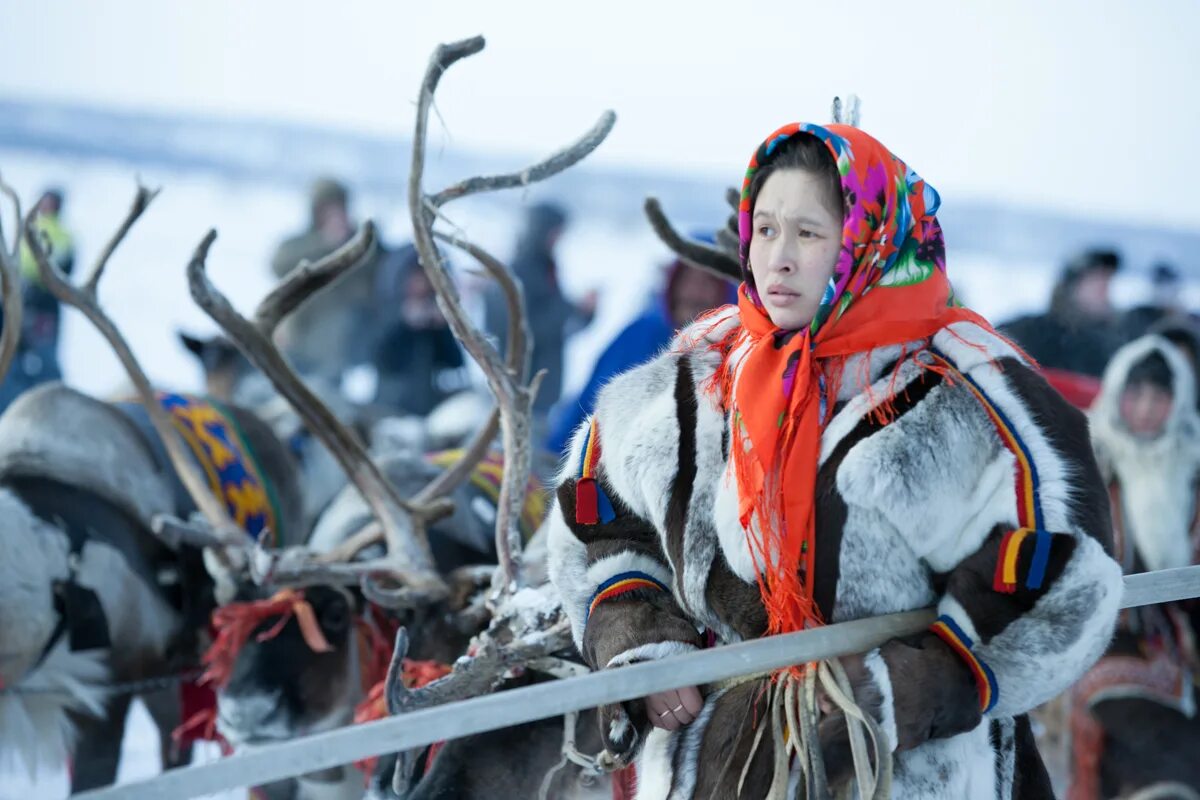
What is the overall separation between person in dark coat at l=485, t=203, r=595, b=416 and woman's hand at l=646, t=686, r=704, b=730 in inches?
204

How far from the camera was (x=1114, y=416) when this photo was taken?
4.17 metres

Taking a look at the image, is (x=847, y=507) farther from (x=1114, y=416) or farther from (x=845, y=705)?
(x=1114, y=416)

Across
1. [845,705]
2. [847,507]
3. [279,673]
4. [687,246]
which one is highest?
[687,246]

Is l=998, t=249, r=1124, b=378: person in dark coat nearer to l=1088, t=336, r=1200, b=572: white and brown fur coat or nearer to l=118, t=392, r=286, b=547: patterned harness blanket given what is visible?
l=1088, t=336, r=1200, b=572: white and brown fur coat

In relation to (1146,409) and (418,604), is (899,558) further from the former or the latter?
(1146,409)

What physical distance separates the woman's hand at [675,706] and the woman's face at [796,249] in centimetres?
48

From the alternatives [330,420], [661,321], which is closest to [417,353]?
[661,321]

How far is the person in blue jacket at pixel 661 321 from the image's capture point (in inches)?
167

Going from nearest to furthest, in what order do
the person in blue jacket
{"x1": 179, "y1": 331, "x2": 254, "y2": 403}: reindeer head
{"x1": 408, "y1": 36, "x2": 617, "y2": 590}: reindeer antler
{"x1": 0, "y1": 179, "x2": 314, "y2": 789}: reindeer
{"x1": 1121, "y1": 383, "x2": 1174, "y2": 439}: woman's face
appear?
{"x1": 408, "y1": 36, "x2": 617, "y2": 590}: reindeer antler
{"x1": 0, "y1": 179, "x2": 314, "y2": 789}: reindeer
{"x1": 1121, "y1": 383, "x2": 1174, "y2": 439}: woman's face
the person in blue jacket
{"x1": 179, "y1": 331, "x2": 254, "y2": 403}: reindeer head

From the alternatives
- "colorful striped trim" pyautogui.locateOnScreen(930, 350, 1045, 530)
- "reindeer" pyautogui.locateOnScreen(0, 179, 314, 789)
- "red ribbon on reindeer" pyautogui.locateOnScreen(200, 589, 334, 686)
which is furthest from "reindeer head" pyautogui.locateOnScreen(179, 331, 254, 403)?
"colorful striped trim" pyautogui.locateOnScreen(930, 350, 1045, 530)

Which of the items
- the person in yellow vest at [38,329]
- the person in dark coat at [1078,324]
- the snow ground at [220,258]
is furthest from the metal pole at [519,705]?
the snow ground at [220,258]

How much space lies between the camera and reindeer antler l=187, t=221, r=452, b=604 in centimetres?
291

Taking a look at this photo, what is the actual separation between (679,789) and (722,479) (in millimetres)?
394

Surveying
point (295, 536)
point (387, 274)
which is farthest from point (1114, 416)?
point (387, 274)
